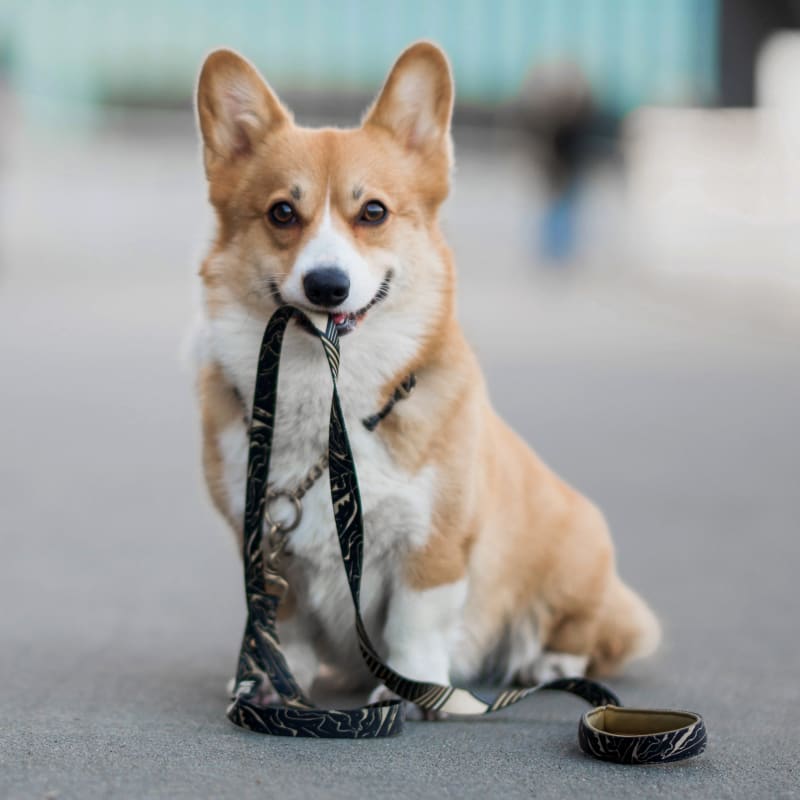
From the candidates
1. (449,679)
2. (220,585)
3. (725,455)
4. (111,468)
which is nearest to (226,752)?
(449,679)

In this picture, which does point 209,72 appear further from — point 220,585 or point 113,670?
point 220,585

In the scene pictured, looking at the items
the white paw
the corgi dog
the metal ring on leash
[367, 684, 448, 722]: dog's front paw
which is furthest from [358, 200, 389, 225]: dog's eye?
the white paw

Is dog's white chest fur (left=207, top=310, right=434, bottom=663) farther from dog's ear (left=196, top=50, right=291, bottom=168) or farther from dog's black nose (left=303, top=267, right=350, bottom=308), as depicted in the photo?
dog's ear (left=196, top=50, right=291, bottom=168)

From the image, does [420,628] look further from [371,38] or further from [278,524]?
[371,38]

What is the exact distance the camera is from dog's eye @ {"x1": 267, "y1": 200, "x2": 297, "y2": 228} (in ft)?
8.51

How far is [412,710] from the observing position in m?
2.63

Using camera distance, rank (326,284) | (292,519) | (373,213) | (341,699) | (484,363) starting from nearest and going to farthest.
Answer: (326,284)
(292,519)
(373,213)
(341,699)
(484,363)

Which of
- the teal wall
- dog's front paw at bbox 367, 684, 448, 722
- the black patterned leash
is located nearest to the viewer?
the black patterned leash

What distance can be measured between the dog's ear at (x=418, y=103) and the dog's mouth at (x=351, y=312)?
36 cm

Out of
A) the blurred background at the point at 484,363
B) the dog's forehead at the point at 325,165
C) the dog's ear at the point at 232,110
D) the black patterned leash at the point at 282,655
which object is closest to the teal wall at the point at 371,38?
the blurred background at the point at 484,363

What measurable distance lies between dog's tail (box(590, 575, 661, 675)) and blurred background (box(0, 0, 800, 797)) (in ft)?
0.25

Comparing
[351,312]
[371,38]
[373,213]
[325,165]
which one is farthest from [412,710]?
[371,38]

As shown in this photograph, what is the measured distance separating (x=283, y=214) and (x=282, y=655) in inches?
34.4

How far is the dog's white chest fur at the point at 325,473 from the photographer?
8.26 ft
